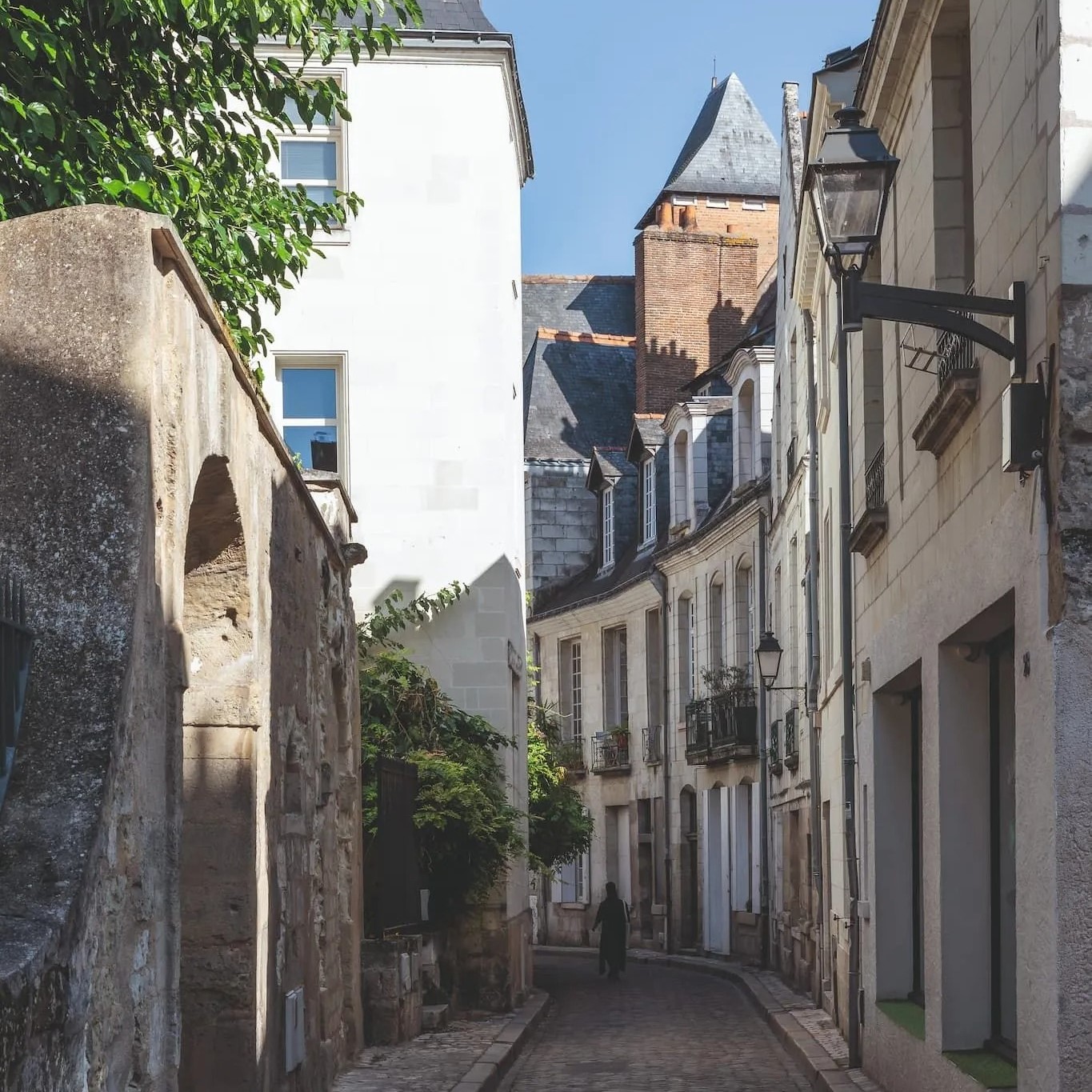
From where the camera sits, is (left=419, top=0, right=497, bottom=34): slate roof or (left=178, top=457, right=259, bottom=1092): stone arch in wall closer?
(left=178, top=457, right=259, bottom=1092): stone arch in wall

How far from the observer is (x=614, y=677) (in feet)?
119

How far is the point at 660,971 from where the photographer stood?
90.2 feet

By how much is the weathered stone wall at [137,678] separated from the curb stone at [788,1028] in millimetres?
3329

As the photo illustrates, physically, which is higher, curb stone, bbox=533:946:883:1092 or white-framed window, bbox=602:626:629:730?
white-framed window, bbox=602:626:629:730

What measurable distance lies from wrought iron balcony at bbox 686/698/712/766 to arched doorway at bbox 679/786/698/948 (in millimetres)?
1370

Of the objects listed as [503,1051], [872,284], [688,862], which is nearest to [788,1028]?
[503,1051]

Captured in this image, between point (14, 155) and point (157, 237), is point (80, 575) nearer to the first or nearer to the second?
point (157, 237)

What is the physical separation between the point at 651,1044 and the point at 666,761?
1691 centimetres

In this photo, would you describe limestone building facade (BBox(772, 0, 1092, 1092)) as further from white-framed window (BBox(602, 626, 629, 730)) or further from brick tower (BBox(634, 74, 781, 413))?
brick tower (BBox(634, 74, 781, 413))

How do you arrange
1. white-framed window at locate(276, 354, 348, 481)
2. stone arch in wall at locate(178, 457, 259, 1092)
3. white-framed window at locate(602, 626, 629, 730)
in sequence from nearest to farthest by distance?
stone arch in wall at locate(178, 457, 259, 1092) < white-framed window at locate(276, 354, 348, 481) < white-framed window at locate(602, 626, 629, 730)

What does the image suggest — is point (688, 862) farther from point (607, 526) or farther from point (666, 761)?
point (607, 526)

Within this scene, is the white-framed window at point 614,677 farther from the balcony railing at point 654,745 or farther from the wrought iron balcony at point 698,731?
the wrought iron balcony at point 698,731

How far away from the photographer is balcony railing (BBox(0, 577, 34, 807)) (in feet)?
15.4

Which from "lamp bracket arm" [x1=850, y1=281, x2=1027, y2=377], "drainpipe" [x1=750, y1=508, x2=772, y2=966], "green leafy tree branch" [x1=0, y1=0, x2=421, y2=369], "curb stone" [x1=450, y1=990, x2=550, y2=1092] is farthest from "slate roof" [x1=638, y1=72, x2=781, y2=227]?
"lamp bracket arm" [x1=850, y1=281, x2=1027, y2=377]
